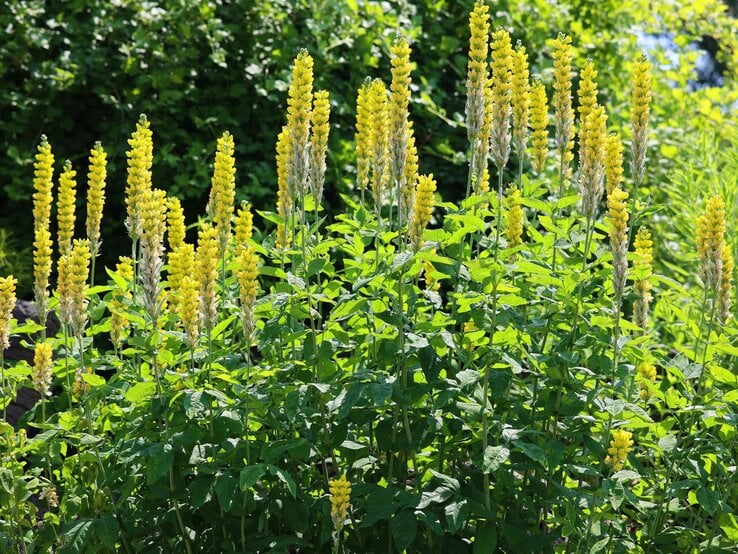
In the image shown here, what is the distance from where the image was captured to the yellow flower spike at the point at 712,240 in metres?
3.48

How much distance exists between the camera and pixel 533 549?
11.1ft

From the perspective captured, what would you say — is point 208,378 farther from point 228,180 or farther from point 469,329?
point 469,329

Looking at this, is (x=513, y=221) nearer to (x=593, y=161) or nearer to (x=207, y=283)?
(x=593, y=161)

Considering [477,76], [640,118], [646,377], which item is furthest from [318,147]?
[646,377]

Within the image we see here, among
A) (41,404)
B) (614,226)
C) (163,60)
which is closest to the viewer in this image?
(614,226)

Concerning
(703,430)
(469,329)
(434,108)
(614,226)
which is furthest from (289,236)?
(434,108)

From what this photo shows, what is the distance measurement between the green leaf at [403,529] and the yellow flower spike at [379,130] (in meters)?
1.07

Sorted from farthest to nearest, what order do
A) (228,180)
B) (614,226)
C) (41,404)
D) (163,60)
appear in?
(163,60)
(41,404)
(228,180)
(614,226)

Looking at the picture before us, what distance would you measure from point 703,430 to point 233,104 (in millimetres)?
4457

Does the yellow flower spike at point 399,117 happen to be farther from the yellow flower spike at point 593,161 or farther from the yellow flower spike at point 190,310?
the yellow flower spike at point 190,310

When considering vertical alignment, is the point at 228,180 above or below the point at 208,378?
above

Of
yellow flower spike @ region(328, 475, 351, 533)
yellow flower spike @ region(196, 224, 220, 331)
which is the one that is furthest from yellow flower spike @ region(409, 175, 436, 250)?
yellow flower spike @ region(328, 475, 351, 533)

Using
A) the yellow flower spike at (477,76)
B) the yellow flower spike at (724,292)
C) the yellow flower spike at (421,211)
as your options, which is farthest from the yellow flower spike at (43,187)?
the yellow flower spike at (724,292)

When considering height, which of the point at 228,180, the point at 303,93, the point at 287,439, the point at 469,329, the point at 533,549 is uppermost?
the point at 303,93
